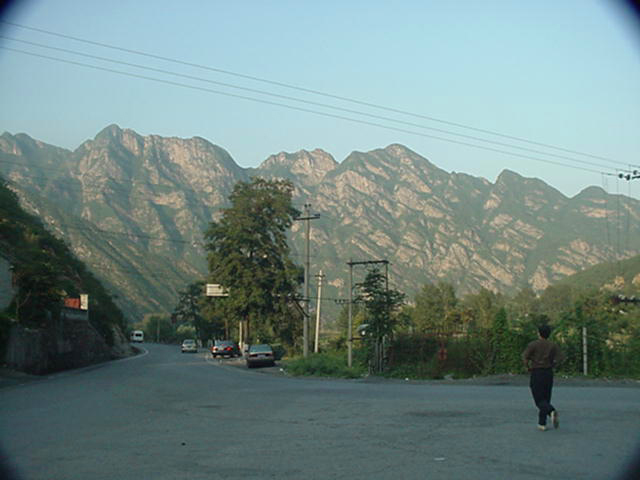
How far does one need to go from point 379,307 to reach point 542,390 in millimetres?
24071

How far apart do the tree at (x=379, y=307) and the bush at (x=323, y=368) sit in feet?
4.81

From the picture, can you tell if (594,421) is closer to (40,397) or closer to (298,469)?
(298,469)

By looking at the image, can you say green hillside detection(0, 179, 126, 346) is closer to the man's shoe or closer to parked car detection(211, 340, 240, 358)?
parked car detection(211, 340, 240, 358)

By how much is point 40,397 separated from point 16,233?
38.9 metres

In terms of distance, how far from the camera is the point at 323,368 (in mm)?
37781

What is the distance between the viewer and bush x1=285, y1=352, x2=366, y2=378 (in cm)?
3594

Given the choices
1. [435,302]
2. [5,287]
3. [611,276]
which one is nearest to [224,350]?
[5,287]

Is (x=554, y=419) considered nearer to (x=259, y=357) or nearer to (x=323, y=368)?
(x=323, y=368)

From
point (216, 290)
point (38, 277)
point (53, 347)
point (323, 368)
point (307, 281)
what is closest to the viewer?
point (38, 277)

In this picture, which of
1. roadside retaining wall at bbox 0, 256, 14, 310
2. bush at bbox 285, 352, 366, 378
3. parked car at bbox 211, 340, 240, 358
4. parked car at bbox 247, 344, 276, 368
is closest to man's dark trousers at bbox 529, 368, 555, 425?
bush at bbox 285, 352, 366, 378

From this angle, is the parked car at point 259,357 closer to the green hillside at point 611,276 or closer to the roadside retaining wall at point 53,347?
the roadside retaining wall at point 53,347

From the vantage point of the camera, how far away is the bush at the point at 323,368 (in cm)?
3594

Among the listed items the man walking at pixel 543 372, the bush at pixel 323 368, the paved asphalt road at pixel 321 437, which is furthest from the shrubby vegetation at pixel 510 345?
the man walking at pixel 543 372

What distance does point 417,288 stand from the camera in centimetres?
19575
